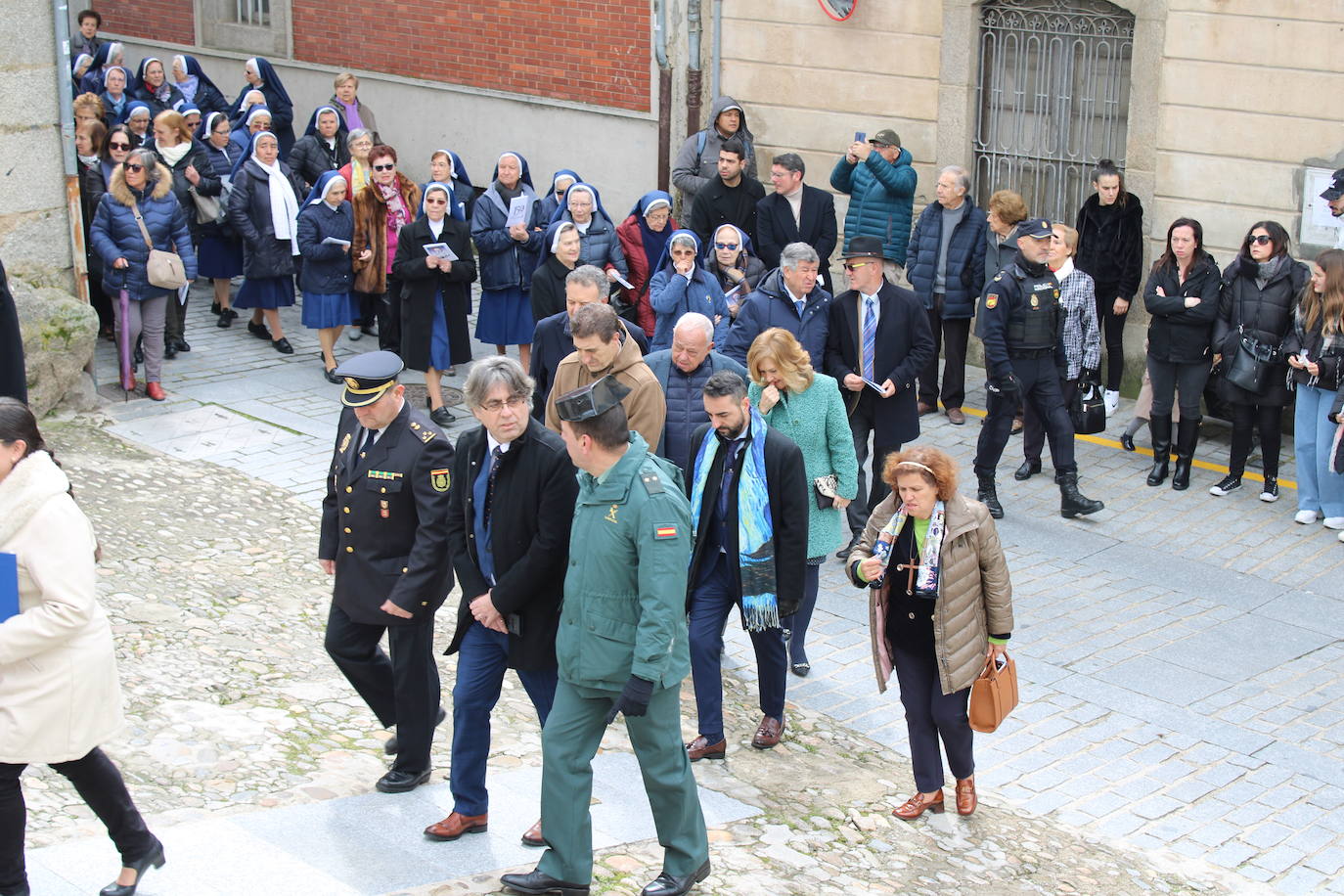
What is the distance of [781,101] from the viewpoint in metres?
14.8

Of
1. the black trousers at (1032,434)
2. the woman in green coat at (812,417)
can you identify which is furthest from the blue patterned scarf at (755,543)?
the black trousers at (1032,434)

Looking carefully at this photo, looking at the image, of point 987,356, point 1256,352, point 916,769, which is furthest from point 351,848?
point 1256,352

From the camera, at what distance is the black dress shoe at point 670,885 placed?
18.8 ft

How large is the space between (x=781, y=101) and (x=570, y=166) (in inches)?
125

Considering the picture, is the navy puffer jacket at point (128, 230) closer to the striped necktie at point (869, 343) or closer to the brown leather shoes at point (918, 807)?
the striped necktie at point (869, 343)

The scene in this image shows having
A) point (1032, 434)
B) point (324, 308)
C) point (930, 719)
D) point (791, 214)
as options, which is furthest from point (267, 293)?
point (930, 719)

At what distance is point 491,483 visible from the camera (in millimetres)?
6031

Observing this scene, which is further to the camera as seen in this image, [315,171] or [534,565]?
[315,171]

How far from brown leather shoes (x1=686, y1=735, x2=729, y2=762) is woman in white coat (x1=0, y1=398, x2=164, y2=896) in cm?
278

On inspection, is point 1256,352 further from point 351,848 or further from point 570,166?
point 570,166

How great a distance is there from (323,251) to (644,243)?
2.63 meters

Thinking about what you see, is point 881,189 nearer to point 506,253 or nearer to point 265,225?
point 506,253

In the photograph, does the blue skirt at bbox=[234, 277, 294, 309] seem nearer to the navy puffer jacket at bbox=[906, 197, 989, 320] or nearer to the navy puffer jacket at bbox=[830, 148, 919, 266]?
the navy puffer jacket at bbox=[830, 148, 919, 266]

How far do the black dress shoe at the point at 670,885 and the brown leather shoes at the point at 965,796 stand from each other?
1.49 meters
